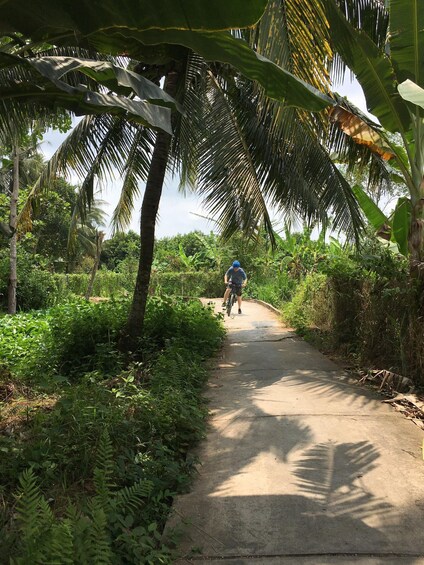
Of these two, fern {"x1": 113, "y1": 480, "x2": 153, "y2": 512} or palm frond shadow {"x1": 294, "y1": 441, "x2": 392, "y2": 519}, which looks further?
palm frond shadow {"x1": 294, "y1": 441, "x2": 392, "y2": 519}

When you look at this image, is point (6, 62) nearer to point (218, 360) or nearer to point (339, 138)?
point (218, 360)

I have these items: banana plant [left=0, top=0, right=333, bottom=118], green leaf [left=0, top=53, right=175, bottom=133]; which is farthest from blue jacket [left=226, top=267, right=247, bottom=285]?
banana plant [left=0, top=0, right=333, bottom=118]

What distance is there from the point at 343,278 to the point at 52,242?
28.1 metres

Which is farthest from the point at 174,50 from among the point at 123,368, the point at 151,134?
the point at 123,368

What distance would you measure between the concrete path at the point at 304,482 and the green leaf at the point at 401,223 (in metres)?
2.48

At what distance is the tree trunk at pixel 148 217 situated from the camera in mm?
6770

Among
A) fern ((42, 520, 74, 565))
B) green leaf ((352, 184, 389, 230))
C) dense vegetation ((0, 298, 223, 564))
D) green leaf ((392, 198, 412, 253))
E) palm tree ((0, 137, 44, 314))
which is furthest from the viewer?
green leaf ((352, 184, 389, 230))

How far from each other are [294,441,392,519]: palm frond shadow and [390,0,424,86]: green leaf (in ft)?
13.7

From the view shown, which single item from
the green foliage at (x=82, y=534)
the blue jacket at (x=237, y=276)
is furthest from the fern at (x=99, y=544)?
the blue jacket at (x=237, y=276)

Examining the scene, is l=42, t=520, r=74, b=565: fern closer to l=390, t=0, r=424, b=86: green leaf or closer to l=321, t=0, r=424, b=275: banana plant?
l=321, t=0, r=424, b=275: banana plant

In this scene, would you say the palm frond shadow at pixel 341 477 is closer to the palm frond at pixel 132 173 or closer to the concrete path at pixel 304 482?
the concrete path at pixel 304 482

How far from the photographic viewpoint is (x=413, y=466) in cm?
334

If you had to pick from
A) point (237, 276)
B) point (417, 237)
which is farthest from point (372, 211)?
point (237, 276)

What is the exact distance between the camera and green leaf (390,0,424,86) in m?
5.08
